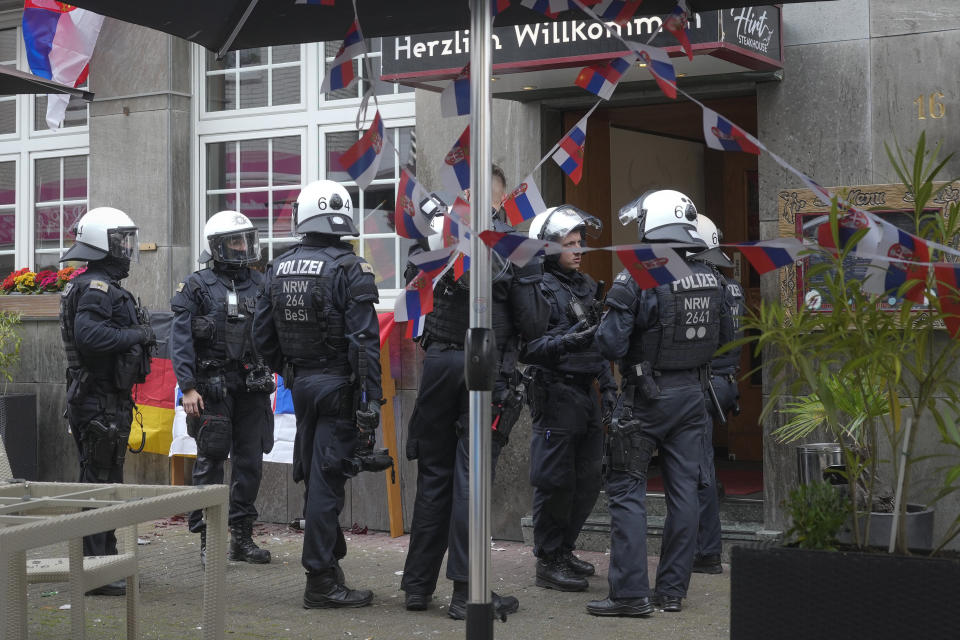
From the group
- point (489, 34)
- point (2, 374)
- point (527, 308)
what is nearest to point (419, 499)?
point (527, 308)

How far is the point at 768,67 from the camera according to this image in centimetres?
730

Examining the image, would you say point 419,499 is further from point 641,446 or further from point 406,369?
point 406,369

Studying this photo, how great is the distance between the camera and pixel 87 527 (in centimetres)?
372

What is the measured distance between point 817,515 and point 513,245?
4.07ft

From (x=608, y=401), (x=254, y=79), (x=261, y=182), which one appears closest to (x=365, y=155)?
(x=608, y=401)

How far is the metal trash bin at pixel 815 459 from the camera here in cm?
682

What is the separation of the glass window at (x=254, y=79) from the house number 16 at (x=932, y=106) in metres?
4.83

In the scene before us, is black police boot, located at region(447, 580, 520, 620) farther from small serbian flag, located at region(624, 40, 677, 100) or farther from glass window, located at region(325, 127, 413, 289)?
glass window, located at region(325, 127, 413, 289)

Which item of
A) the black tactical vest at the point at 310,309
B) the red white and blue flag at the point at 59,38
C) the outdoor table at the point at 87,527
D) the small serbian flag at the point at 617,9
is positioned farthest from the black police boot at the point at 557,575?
the red white and blue flag at the point at 59,38

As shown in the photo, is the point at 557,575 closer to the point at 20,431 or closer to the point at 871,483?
the point at 871,483

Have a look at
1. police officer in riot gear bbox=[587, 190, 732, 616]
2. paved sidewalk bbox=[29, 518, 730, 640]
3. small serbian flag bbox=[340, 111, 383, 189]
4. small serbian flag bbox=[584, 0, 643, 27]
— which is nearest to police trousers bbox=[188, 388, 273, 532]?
paved sidewalk bbox=[29, 518, 730, 640]

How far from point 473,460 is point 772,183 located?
14.2 feet

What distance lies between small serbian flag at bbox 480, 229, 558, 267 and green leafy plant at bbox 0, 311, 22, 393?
7.25m

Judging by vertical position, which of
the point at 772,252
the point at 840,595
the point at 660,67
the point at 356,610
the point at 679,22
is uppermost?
the point at 679,22
